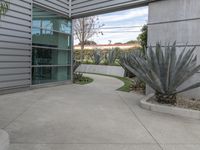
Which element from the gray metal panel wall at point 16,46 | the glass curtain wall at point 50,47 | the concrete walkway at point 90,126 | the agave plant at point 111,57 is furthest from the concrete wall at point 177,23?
the agave plant at point 111,57

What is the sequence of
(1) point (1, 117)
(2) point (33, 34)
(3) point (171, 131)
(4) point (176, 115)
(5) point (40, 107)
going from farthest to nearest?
(2) point (33, 34) → (5) point (40, 107) → (4) point (176, 115) → (1) point (1, 117) → (3) point (171, 131)

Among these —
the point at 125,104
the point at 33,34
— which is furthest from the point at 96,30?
the point at 125,104

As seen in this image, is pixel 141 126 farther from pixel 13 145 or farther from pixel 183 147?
pixel 13 145

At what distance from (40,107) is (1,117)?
4.36 ft

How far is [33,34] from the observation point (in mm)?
10000

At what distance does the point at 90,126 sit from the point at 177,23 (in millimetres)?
5084

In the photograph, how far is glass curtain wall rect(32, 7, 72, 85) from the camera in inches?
402

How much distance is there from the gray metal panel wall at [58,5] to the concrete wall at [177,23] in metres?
4.28

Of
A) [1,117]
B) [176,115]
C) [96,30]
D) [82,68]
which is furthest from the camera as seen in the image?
[96,30]

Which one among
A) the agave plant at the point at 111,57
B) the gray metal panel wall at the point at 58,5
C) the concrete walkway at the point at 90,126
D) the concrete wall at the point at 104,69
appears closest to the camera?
the concrete walkway at the point at 90,126

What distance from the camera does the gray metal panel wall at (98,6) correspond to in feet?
31.9

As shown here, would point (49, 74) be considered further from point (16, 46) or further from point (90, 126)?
point (90, 126)

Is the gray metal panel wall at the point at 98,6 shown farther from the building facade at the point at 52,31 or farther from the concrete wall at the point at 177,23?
the concrete wall at the point at 177,23

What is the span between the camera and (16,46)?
9023mm
